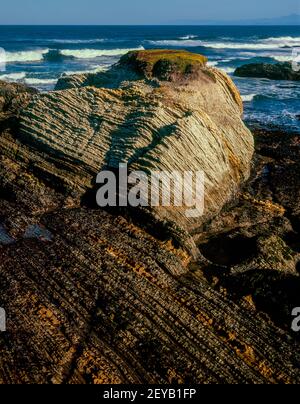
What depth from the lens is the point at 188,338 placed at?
7.98m

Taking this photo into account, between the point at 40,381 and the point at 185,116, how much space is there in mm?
8370

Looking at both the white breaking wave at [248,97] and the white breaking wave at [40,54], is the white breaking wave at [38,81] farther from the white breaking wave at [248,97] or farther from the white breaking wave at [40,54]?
the white breaking wave at [40,54]

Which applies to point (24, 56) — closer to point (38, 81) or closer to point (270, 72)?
point (38, 81)

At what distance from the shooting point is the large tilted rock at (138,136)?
12.1 m

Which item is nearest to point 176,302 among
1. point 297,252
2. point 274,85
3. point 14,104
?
point 297,252

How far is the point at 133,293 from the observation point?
8828 millimetres

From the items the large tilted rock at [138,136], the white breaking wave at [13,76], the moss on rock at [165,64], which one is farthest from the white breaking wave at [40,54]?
the large tilted rock at [138,136]

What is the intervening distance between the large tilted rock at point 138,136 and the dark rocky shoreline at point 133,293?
1.25 ft

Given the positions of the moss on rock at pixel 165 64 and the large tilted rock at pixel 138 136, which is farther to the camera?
the moss on rock at pixel 165 64

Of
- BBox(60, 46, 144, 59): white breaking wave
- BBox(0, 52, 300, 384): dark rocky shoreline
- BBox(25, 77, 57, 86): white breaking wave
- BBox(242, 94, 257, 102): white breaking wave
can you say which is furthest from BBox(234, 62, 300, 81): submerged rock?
BBox(0, 52, 300, 384): dark rocky shoreline

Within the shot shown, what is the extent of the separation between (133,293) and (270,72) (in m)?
36.9

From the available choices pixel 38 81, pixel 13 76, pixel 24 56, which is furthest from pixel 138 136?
pixel 24 56

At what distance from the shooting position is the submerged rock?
40406 mm

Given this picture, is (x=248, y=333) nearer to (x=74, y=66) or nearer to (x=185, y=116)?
(x=185, y=116)
